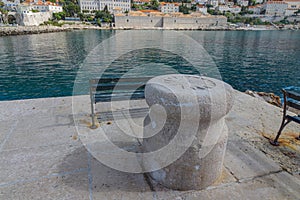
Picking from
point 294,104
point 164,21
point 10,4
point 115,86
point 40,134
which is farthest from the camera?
point 10,4

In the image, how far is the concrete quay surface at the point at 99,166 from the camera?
7.77ft

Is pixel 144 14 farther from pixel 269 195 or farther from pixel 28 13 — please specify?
pixel 269 195

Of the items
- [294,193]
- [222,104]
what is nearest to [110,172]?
[222,104]

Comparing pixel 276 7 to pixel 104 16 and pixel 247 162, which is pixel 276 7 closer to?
pixel 104 16

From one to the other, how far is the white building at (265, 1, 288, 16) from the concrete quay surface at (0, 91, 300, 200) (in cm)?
18439

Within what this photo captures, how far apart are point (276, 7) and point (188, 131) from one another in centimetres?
18947

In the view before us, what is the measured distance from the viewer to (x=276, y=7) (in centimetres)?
15088

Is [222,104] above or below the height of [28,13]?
below

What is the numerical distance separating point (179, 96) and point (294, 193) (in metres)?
1.86

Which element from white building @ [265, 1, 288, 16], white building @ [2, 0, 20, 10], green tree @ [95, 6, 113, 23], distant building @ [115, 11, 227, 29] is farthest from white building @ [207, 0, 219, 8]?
white building @ [2, 0, 20, 10]

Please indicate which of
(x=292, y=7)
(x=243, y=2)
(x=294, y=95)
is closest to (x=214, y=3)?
(x=243, y=2)

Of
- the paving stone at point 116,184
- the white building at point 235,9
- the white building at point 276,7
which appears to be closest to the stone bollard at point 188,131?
the paving stone at point 116,184

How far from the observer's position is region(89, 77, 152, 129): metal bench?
412 centimetres

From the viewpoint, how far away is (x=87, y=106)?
16.5 ft
